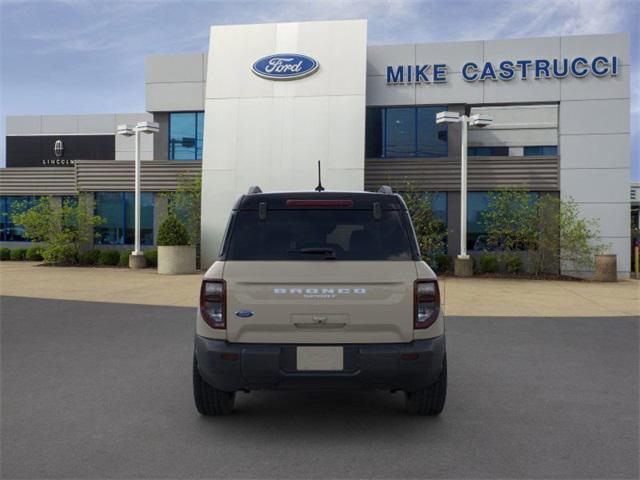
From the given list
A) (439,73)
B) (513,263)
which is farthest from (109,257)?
(513,263)

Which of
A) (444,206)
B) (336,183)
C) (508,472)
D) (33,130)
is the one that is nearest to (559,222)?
(444,206)

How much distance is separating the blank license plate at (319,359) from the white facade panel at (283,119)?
16.1 m

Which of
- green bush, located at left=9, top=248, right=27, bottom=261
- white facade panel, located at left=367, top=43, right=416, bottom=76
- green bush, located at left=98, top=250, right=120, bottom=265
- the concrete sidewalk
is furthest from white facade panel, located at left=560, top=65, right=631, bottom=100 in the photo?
green bush, located at left=9, top=248, right=27, bottom=261

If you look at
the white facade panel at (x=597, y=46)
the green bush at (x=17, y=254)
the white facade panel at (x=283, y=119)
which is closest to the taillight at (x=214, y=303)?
the white facade panel at (x=283, y=119)

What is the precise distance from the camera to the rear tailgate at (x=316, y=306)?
425 cm

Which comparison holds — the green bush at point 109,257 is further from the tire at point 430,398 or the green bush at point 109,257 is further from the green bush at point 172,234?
the tire at point 430,398

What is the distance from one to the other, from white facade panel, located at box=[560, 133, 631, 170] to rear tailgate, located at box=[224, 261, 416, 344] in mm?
19135

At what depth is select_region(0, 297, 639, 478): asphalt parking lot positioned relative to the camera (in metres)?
3.88

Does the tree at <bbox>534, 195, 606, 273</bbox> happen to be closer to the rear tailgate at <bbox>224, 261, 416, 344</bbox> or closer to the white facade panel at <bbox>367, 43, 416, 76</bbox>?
the white facade panel at <bbox>367, 43, 416, 76</bbox>

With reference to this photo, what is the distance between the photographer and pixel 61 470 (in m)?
3.81

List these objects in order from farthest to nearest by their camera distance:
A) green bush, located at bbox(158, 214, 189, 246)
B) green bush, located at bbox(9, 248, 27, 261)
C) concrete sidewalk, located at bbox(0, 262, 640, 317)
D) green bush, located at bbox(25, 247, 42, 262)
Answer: green bush, located at bbox(9, 248, 27, 261) < green bush, located at bbox(25, 247, 42, 262) < green bush, located at bbox(158, 214, 189, 246) < concrete sidewalk, located at bbox(0, 262, 640, 317)

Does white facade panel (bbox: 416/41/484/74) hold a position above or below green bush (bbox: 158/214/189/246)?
above

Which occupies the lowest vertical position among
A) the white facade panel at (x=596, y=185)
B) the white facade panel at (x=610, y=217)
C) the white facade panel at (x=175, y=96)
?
the white facade panel at (x=610, y=217)

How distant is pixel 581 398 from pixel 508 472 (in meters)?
2.19
